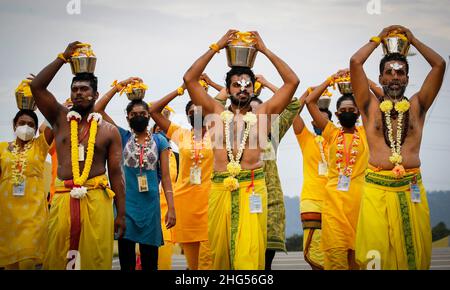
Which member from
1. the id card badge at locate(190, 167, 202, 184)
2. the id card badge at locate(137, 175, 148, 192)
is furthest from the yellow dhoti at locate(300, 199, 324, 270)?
the id card badge at locate(137, 175, 148, 192)

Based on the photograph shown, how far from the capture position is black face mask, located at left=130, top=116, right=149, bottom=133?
1135 cm

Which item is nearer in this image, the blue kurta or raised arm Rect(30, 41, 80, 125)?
raised arm Rect(30, 41, 80, 125)

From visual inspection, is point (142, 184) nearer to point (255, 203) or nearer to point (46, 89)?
point (46, 89)

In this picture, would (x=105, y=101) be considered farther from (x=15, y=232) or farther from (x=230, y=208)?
(x=230, y=208)

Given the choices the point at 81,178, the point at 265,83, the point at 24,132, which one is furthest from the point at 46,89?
the point at 265,83

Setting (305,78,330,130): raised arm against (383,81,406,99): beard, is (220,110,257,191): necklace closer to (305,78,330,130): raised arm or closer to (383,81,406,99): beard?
(383,81,406,99): beard

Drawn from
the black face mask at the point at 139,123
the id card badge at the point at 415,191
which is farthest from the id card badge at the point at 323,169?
the id card badge at the point at 415,191

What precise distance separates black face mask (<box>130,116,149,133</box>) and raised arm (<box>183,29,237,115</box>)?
192 centimetres

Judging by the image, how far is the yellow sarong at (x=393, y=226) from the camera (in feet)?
30.0

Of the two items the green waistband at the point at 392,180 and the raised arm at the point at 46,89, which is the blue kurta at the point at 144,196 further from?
the green waistband at the point at 392,180

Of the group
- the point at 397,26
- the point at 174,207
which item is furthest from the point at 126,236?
the point at 397,26

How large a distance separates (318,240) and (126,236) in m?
2.55

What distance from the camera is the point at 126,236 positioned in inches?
430

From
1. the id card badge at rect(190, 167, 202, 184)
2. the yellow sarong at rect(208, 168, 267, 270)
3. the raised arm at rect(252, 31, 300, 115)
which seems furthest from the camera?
the id card badge at rect(190, 167, 202, 184)
